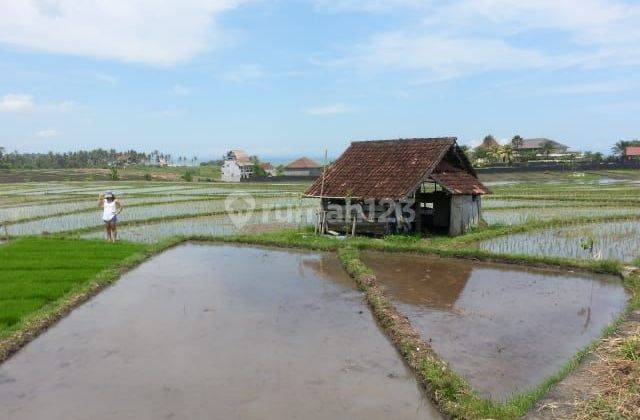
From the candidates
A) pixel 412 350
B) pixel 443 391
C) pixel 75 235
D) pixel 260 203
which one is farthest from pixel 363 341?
pixel 260 203

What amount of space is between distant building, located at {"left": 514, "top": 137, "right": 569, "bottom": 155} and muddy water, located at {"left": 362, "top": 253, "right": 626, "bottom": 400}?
5206 cm

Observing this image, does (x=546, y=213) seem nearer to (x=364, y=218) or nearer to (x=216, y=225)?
(x=364, y=218)

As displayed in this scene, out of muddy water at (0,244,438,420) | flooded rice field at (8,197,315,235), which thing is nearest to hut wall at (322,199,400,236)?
muddy water at (0,244,438,420)

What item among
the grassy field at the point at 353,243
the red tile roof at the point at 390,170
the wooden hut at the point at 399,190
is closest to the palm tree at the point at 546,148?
the grassy field at the point at 353,243

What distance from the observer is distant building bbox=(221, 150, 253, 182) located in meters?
58.7

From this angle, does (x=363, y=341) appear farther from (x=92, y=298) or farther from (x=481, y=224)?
(x=481, y=224)

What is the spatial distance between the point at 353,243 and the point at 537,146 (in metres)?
53.5

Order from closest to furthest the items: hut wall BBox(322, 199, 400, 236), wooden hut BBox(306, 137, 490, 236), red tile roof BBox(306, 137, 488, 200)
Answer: red tile roof BBox(306, 137, 488, 200) → wooden hut BBox(306, 137, 490, 236) → hut wall BBox(322, 199, 400, 236)

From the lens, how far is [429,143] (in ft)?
49.2

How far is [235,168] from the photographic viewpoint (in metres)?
58.8

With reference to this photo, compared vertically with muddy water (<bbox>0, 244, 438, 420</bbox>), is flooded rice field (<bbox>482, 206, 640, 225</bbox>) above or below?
above

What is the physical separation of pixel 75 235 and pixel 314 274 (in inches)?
328

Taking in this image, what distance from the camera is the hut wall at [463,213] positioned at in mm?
14359

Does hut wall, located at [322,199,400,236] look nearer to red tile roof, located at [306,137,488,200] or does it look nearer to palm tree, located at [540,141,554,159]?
red tile roof, located at [306,137,488,200]
